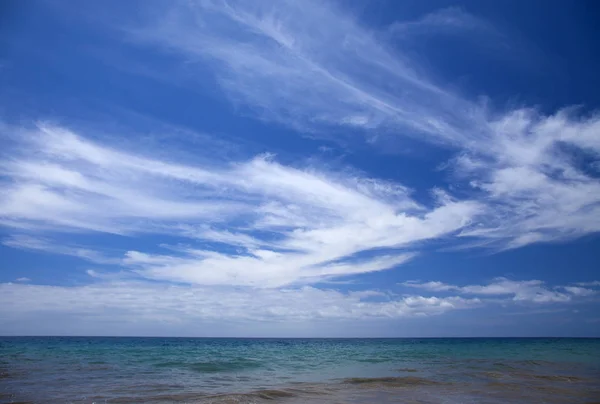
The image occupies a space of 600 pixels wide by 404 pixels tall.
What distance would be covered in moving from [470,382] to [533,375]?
5.55 metres

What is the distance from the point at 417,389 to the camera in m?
16.5

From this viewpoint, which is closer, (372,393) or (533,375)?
(372,393)

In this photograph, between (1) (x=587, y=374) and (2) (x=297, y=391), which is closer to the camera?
(2) (x=297, y=391)

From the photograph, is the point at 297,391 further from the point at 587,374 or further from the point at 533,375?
the point at 587,374

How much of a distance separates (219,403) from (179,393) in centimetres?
296

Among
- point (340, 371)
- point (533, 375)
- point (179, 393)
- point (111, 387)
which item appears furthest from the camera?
point (340, 371)

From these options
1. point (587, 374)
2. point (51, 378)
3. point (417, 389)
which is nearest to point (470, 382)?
point (417, 389)

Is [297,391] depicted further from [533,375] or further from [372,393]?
[533,375]

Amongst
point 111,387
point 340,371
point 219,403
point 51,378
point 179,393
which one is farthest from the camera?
point 340,371

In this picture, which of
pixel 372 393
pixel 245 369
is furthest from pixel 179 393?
pixel 245 369

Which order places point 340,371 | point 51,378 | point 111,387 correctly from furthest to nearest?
1. point 340,371
2. point 51,378
3. point 111,387

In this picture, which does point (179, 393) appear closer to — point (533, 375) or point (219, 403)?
point (219, 403)

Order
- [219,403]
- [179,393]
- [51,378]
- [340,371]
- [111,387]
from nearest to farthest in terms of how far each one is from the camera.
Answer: [219,403] < [179,393] < [111,387] < [51,378] < [340,371]

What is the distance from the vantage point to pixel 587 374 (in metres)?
21.2
